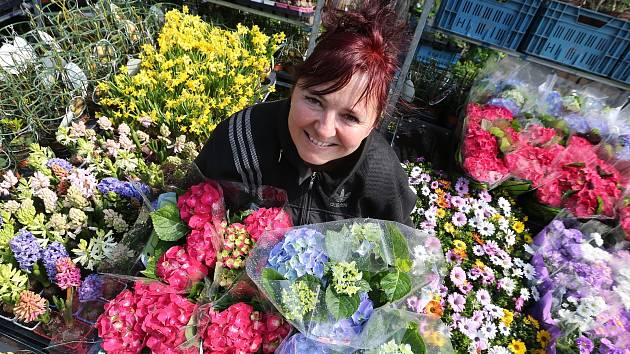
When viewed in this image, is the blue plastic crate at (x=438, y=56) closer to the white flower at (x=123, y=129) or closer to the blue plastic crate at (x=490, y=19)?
the blue plastic crate at (x=490, y=19)

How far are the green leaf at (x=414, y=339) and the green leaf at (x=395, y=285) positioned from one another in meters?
0.11

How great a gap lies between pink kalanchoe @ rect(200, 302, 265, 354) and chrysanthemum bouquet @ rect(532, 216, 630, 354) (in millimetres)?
1788

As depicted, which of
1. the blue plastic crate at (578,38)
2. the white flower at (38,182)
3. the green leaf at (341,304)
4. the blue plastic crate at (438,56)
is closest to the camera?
the green leaf at (341,304)

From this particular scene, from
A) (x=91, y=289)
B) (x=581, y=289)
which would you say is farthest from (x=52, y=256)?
(x=581, y=289)

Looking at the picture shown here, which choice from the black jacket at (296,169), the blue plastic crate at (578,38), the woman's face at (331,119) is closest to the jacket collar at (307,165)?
the black jacket at (296,169)

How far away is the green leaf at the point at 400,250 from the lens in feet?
3.88

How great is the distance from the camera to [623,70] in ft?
9.03

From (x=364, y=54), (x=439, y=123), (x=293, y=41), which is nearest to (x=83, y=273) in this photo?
(x=364, y=54)

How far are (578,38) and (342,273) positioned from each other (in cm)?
271

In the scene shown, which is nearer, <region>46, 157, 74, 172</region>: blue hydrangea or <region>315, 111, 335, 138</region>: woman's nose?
<region>315, 111, 335, 138</region>: woman's nose

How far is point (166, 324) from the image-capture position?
3.61 feet

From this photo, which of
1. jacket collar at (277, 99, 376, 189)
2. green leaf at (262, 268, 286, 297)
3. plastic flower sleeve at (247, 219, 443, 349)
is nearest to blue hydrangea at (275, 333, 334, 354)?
plastic flower sleeve at (247, 219, 443, 349)

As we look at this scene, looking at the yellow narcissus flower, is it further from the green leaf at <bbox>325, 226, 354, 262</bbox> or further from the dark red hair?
the dark red hair

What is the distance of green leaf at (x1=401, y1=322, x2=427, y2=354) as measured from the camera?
1138 mm
